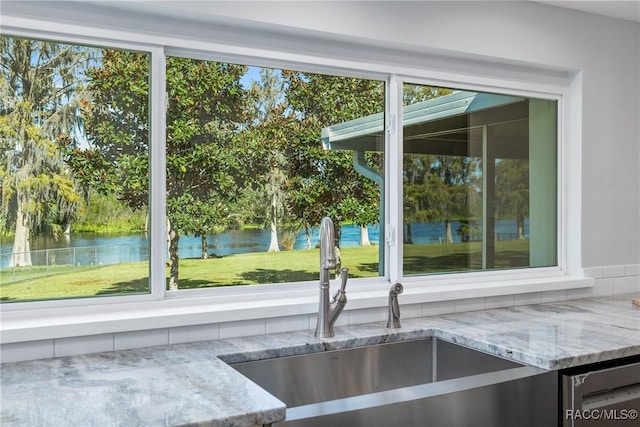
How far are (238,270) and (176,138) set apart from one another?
1.85 feet

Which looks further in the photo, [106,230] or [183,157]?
[183,157]

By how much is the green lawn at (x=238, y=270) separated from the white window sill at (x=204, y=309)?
0.06 meters

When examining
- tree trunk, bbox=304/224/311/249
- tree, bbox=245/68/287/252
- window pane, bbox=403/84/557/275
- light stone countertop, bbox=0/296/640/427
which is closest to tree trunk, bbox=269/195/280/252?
tree, bbox=245/68/287/252

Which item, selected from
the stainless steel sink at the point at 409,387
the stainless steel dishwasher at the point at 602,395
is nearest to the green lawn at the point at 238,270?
the stainless steel sink at the point at 409,387

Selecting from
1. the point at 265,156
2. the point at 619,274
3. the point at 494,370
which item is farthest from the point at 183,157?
the point at 619,274

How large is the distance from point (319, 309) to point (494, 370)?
651 mm

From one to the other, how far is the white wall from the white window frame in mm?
36

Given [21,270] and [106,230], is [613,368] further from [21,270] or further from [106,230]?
[21,270]

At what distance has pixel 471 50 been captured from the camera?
2555 mm

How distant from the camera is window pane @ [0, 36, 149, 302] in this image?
1845 millimetres

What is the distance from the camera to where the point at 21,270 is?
6.08 ft

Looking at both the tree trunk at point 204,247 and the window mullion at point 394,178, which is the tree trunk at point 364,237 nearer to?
the window mullion at point 394,178

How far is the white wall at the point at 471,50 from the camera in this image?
1938 millimetres

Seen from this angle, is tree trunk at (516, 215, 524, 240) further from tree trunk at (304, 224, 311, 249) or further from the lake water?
tree trunk at (304, 224, 311, 249)
